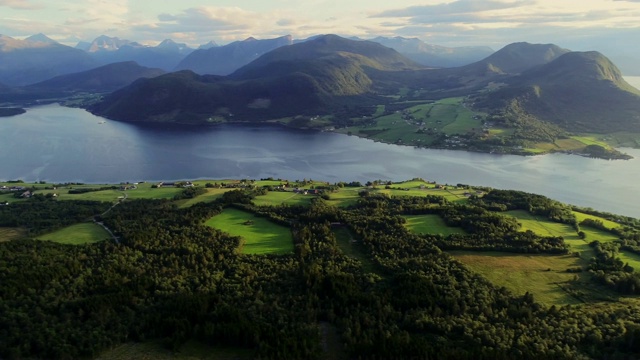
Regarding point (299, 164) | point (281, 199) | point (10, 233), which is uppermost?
point (281, 199)

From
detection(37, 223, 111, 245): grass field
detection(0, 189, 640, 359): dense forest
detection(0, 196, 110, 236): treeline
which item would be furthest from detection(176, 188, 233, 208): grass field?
detection(37, 223, 111, 245): grass field

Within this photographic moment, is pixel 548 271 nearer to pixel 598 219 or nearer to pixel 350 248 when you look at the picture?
pixel 350 248

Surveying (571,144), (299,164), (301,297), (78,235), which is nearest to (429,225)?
(301,297)

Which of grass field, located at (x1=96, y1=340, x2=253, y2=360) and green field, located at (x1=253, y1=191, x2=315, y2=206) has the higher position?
green field, located at (x1=253, y1=191, x2=315, y2=206)

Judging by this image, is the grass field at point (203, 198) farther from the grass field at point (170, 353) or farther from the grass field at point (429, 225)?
the grass field at point (170, 353)

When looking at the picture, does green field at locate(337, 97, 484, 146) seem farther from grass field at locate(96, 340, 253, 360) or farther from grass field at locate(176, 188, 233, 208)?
grass field at locate(96, 340, 253, 360)

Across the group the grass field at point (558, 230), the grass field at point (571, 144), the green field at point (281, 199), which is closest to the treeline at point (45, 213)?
the green field at point (281, 199)
